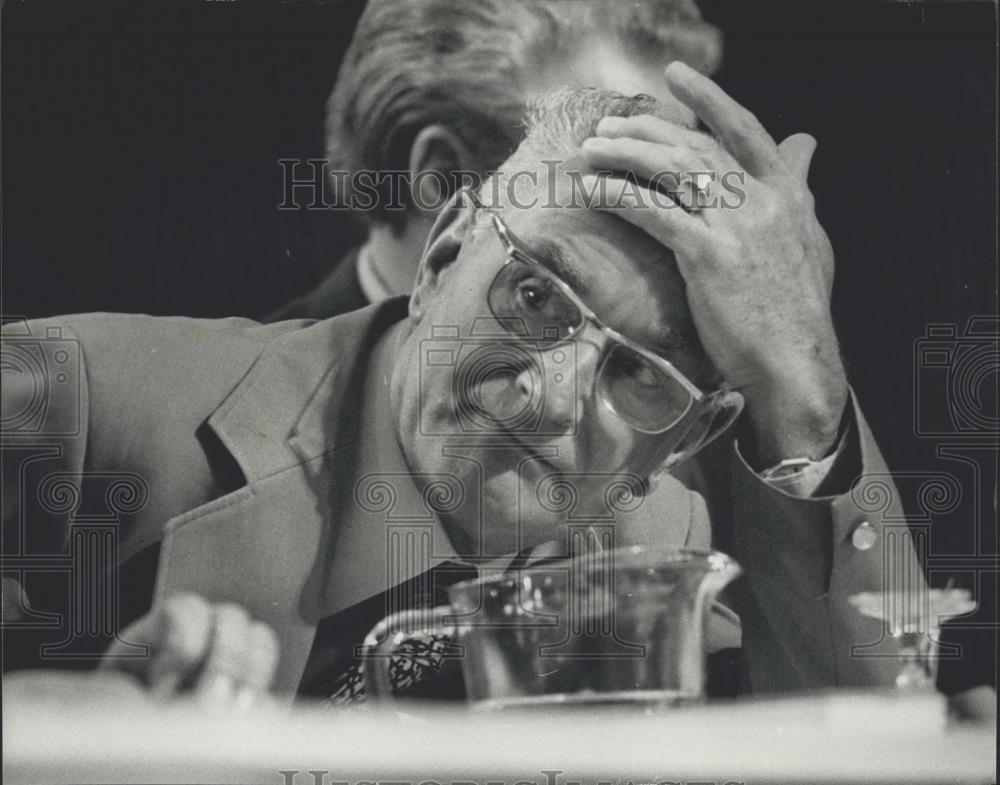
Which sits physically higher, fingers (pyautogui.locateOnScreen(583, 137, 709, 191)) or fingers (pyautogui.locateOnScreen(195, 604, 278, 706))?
fingers (pyautogui.locateOnScreen(583, 137, 709, 191))

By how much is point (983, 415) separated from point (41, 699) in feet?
5.40

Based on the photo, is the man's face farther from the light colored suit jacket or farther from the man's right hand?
the man's right hand

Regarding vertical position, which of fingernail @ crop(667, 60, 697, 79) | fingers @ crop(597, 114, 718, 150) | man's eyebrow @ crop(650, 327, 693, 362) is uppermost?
fingernail @ crop(667, 60, 697, 79)

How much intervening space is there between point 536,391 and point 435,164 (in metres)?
0.42

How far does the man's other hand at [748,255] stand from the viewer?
7.09ft

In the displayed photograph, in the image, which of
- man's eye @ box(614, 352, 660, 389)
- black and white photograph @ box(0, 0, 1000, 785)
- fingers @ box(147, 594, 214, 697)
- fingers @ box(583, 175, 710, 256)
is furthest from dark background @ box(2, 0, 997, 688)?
fingers @ box(147, 594, 214, 697)

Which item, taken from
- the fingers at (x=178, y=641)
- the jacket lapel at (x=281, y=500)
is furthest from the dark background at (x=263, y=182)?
the fingers at (x=178, y=641)

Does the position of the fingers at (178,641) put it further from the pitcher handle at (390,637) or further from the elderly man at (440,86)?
the elderly man at (440,86)

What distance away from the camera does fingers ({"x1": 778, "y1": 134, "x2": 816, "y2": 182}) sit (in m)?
2.27

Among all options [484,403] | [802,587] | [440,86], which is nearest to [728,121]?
[440,86]

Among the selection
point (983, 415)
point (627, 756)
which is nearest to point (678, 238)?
point (983, 415)

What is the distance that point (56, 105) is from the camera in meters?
2.29

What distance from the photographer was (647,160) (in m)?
2.18

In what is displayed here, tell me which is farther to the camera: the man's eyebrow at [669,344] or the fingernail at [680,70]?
the fingernail at [680,70]
